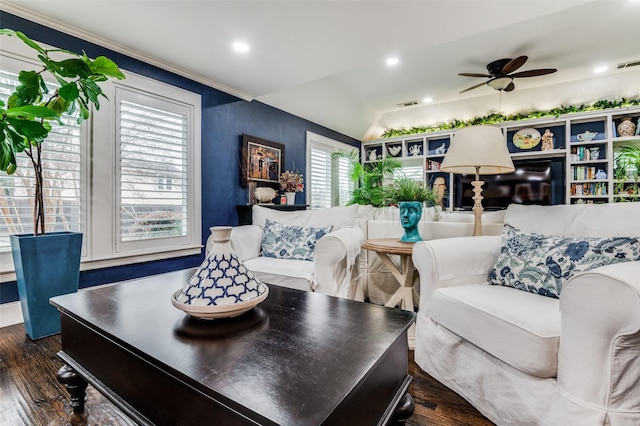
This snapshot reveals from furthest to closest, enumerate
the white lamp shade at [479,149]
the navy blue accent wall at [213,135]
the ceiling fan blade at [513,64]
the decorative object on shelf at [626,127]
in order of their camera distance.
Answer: the decorative object on shelf at [626,127]
the ceiling fan blade at [513,64]
the navy blue accent wall at [213,135]
the white lamp shade at [479,149]

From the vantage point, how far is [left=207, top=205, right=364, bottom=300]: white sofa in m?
2.04

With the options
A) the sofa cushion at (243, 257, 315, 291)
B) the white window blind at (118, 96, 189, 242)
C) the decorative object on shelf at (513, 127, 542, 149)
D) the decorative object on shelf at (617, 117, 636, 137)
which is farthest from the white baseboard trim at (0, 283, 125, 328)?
the decorative object on shelf at (617, 117, 636, 137)

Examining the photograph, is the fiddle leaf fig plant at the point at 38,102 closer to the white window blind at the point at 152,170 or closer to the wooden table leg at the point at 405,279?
the white window blind at the point at 152,170

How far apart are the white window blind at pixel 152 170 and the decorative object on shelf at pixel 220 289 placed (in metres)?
2.09

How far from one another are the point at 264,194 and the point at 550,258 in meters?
3.08

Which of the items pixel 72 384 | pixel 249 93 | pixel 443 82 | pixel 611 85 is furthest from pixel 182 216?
pixel 611 85

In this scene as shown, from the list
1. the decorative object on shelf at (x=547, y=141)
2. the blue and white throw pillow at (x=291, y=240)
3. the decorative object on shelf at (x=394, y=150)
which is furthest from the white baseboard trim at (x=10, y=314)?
the decorative object on shelf at (x=547, y=141)

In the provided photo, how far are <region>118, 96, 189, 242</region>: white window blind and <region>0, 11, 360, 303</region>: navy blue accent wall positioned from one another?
0.86 feet

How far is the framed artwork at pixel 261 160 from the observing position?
12.4ft

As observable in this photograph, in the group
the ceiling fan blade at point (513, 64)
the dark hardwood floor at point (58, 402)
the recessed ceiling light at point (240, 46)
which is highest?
the ceiling fan blade at point (513, 64)

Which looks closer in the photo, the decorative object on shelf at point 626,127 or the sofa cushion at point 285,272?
the sofa cushion at point 285,272

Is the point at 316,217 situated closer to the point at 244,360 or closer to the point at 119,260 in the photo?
the point at 119,260

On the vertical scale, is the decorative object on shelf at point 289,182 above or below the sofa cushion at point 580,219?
above

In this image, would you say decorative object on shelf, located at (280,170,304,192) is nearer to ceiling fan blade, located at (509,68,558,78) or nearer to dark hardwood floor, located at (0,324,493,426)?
dark hardwood floor, located at (0,324,493,426)
